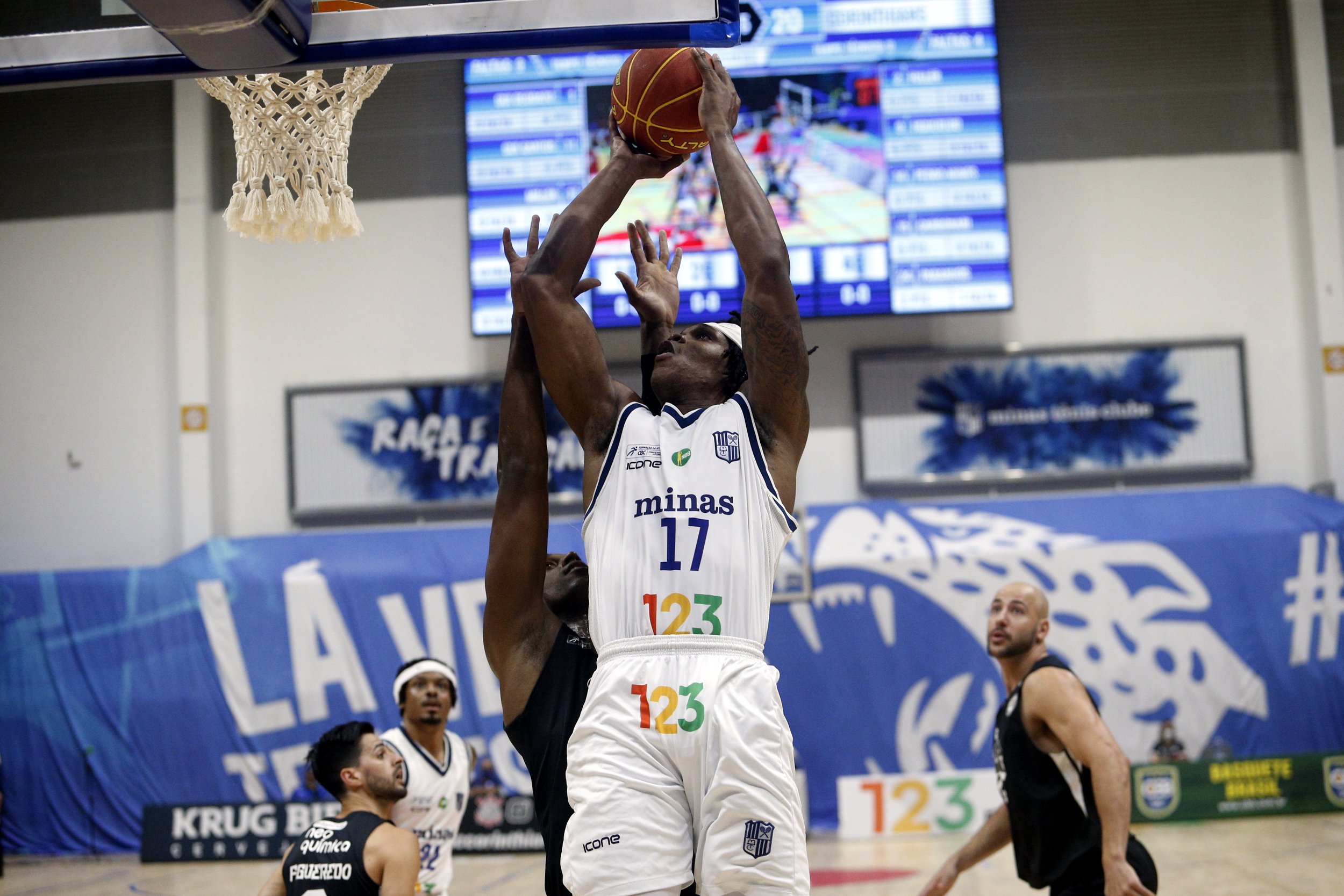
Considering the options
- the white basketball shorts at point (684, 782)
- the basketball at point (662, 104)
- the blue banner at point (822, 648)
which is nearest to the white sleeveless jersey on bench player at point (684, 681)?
the white basketball shorts at point (684, 782)

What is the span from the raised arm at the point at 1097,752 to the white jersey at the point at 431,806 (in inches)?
107

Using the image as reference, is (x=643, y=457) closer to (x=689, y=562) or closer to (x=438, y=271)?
(x=689, y=562)

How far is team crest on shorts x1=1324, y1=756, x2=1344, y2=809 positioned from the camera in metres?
10.1

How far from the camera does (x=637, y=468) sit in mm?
2695

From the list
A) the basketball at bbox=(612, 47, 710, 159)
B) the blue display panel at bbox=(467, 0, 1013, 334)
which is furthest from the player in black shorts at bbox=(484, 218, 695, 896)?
the blue display panel at bbox=(467, 0, 1013, 334)

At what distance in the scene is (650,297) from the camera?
317 cm

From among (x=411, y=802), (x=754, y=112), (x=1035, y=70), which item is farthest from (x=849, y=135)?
(x=411, y=802)

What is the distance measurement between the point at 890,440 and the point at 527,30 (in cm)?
906

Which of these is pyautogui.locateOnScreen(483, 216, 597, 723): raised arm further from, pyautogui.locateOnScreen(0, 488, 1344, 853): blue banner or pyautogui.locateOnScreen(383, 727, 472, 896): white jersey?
pyautogui.locateOnScreen(0, 488, 1344, 853): blue banner

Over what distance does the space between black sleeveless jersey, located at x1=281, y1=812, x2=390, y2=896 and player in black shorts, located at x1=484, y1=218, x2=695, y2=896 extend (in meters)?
1.32

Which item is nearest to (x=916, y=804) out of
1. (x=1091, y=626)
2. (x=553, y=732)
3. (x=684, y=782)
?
(x=1091, y=626)

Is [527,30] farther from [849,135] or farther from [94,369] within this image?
[94,369]

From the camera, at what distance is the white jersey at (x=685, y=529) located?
2.58 m

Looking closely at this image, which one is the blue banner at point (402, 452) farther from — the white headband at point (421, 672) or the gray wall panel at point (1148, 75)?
the white headband at point (421, 672)
